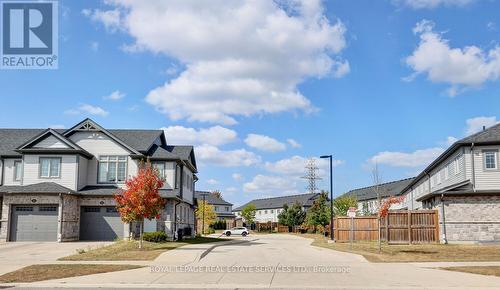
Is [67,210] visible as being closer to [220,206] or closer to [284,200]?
[220,206]

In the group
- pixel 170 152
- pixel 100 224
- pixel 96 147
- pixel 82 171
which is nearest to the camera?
pixel 100 224

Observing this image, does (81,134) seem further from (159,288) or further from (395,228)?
(159,288)

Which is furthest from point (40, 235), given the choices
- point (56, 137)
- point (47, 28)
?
point (47, 28)

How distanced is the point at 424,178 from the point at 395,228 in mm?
19224

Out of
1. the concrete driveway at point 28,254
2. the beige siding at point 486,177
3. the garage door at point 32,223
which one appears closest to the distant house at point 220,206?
the garage door at point 32,223

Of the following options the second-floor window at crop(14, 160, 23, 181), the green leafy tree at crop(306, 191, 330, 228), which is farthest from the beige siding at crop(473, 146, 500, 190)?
the second-floor window at crop(14, 160, 23, 181)

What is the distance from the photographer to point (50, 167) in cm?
3666

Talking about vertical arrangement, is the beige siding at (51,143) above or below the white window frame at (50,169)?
above

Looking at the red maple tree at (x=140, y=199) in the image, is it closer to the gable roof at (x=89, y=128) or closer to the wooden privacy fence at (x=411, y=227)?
the gable roof at (x=89, y=128)

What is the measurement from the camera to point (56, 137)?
36.6 meters

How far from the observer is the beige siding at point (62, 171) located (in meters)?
36.3

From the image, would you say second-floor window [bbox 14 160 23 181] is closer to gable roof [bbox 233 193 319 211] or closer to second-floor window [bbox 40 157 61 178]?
second-floor window [bbox 40 157 61 178]

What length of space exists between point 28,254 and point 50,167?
1232 centimetres

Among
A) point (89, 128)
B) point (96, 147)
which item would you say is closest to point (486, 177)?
point (96, 147)
